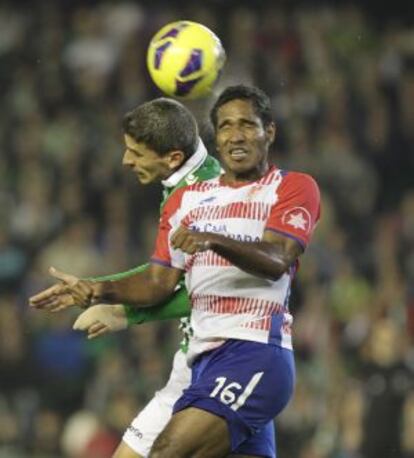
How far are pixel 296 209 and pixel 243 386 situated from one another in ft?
2.16

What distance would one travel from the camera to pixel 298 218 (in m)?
5.42

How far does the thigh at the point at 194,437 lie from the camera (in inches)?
204

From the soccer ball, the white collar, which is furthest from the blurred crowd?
the white collar

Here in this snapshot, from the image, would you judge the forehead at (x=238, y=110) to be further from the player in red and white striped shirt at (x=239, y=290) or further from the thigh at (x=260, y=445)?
the thigh at (x=260, y=445)

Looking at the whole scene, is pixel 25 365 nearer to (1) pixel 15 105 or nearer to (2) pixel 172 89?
(1) pixel 15 105

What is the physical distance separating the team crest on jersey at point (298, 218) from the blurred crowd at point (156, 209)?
3.57 m

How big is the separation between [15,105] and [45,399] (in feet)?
11.3

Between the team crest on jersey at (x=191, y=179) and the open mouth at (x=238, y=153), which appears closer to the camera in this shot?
the open mouth at (x=238, y=153)

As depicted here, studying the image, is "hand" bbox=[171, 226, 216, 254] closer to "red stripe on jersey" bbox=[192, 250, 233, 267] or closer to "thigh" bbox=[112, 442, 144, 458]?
"red stripe on jersey" bbox=[192, 250, 233, 267]

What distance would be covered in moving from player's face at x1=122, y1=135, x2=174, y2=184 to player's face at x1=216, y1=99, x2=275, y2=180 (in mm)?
410

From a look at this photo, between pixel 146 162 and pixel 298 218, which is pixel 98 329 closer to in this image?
pixel 146 162

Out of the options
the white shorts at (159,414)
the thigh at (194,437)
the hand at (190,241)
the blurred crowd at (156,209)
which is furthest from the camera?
the blurred crowd at (156,209)

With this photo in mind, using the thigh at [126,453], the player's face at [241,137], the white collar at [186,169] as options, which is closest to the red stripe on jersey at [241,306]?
the player's face at [241,137]

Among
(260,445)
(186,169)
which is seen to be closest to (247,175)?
(186,169)
